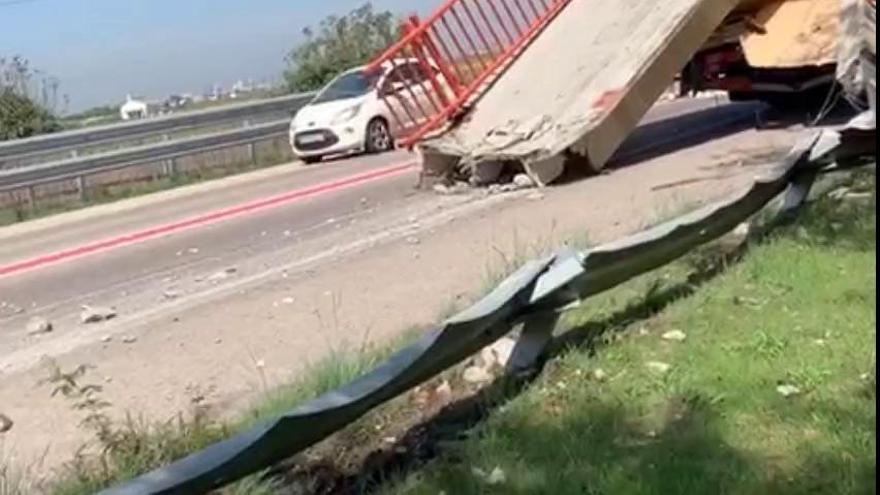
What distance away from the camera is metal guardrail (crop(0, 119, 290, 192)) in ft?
63.5

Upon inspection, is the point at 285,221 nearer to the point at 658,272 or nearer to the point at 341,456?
the point at 658,272

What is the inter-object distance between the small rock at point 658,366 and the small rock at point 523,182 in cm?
829

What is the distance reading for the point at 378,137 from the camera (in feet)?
73.6

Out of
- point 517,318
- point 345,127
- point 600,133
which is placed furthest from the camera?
point 345,127

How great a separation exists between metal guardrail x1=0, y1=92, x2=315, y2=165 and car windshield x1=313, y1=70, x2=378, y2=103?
6.62 ft

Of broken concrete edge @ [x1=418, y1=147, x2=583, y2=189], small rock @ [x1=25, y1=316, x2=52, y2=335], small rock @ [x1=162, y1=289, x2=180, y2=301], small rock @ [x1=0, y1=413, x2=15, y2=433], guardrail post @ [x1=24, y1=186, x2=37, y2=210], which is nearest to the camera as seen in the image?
small rock @ [x1=0, y1=413, x2=15, y2=433]

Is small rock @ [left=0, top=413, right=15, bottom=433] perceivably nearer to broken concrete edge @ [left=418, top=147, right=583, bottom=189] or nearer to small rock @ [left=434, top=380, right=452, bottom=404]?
small rock @ [left=434, top=380, right=452, bottom=404]

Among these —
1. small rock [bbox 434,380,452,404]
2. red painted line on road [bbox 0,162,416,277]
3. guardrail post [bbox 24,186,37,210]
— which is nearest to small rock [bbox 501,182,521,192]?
red painted line on road [bbox 0,162,416,277]

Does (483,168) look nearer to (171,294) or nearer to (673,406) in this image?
(171,294)

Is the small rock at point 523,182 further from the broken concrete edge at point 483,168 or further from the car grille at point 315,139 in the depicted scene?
the car grille at point 315,139

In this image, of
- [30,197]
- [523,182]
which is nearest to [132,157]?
[30,197]

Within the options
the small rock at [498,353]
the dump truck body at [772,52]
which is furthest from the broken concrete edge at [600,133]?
the small rock at [498,353]

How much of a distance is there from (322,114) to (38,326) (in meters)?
13.5

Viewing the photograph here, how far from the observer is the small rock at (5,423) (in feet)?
21.1
